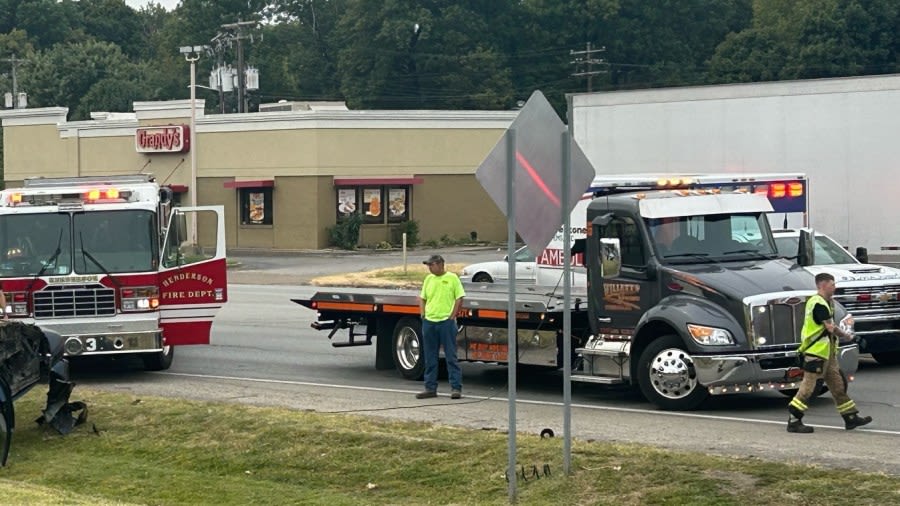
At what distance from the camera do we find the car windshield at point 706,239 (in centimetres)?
1503

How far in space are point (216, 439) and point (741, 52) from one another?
254 feet

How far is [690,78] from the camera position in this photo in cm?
9250

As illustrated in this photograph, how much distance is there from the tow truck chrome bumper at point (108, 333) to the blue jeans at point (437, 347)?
3927 millimetres

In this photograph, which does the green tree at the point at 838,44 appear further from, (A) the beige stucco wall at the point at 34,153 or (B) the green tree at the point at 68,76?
(B) the green tree at the point at 68,76

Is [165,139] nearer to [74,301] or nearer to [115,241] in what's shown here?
[115,241]

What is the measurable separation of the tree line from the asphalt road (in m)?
61.6

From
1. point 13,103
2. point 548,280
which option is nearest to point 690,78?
point 13,103

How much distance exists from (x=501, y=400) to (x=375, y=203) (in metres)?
40.9

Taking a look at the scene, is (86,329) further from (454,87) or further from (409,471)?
(454,87)

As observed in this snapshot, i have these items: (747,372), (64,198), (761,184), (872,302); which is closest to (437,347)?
(747,372)

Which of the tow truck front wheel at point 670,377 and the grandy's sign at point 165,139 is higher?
the grandy's sign at point 165,139

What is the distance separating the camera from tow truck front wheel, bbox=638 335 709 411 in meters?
14.2

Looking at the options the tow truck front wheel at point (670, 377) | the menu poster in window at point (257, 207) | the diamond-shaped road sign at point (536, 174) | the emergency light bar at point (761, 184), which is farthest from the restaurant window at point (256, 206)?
the diamond-shaped road sign at point (536, 174)

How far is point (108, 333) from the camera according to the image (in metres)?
17.5
